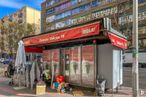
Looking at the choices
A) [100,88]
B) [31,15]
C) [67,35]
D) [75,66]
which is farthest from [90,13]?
[100,88]

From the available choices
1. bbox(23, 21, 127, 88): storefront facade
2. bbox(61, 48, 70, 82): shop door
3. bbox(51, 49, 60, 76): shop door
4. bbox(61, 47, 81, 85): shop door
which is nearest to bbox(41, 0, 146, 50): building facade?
bbox(51, 49, 60, 76): shop door

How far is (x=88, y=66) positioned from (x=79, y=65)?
675 mm

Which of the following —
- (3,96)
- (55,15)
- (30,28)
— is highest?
(55,15)

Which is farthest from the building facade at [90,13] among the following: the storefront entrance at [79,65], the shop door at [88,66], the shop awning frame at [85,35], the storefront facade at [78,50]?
the shop door at [88,66]

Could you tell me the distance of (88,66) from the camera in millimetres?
11141

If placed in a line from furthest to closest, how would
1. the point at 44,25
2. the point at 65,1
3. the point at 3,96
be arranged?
1. the point at 44,25
2. the point at 65,1
3. the point at 3,96

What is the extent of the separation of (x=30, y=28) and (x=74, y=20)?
1512 cm

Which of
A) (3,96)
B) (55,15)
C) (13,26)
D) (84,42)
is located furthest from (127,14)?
(3,96)

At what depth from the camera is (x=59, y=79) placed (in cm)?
1210

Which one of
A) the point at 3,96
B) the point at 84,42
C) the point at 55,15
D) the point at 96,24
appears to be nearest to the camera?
the point at 96,24

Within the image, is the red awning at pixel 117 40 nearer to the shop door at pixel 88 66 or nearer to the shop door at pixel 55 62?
the shop door at pixel 88 66

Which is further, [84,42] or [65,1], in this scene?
[65,1]

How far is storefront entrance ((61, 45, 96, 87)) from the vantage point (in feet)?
36.1

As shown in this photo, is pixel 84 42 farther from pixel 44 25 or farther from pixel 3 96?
pixel 44 25
